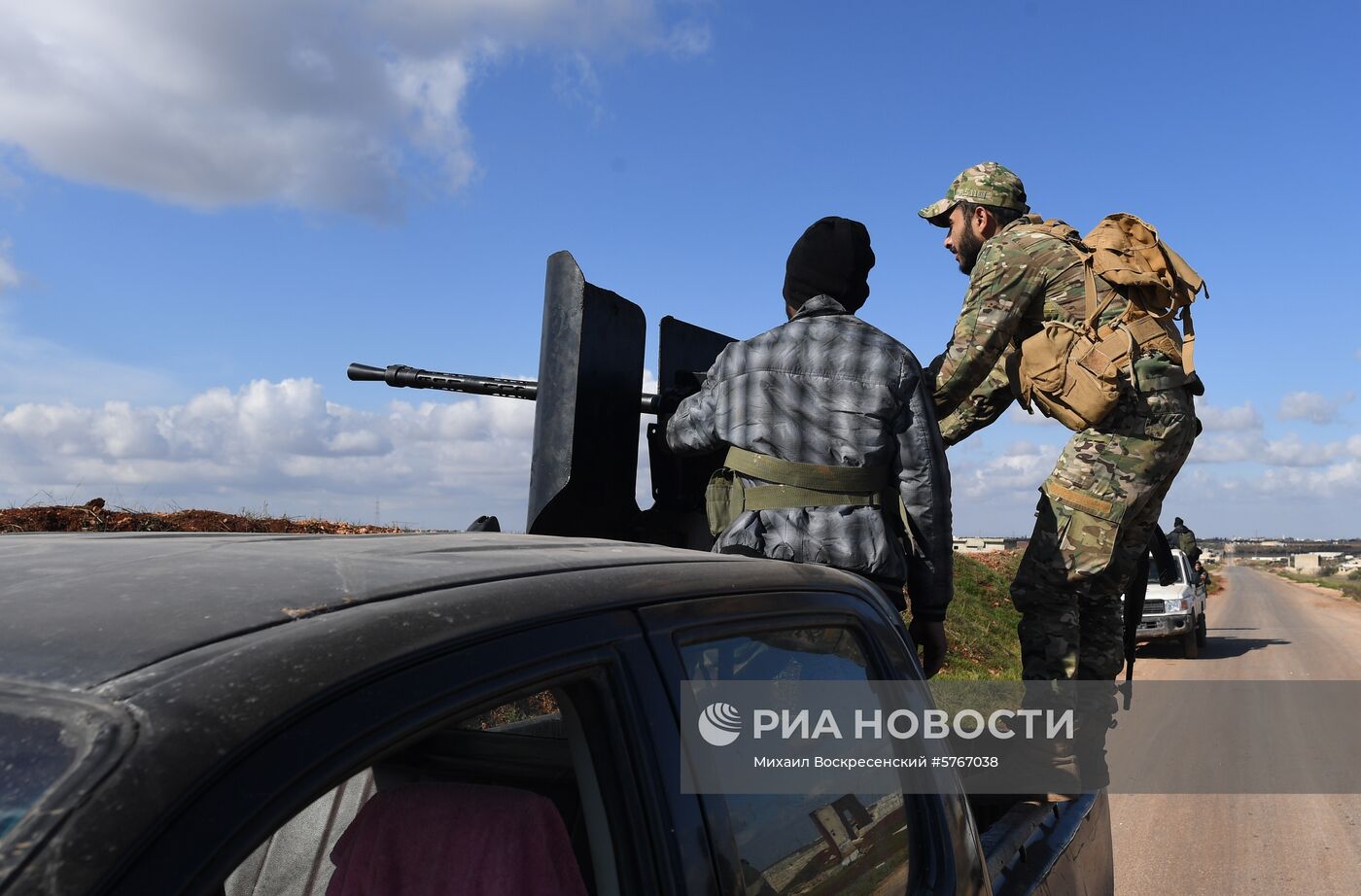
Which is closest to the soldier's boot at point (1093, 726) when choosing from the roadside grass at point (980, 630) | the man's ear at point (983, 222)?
the man's ear at point (983, 222)

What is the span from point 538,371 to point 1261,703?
837 centimetres

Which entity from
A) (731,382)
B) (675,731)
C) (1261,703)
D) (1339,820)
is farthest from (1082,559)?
(1261,703)

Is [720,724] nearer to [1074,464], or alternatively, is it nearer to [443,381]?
[1074,464]

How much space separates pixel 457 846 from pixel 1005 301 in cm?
341

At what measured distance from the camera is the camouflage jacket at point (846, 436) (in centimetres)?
344

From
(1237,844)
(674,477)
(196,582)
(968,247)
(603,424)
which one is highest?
(968,247)

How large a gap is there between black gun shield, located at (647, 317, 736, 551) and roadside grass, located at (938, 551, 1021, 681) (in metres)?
5.97

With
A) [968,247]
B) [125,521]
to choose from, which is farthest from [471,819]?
[125,521]

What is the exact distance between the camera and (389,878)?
1.50 m

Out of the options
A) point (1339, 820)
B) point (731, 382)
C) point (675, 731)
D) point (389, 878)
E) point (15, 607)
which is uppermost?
point (731, 382)

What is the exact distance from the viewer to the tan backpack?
421 cm

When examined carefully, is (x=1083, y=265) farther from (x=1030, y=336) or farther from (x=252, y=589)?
(x=252, y=589)

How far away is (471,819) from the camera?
1.52 meters

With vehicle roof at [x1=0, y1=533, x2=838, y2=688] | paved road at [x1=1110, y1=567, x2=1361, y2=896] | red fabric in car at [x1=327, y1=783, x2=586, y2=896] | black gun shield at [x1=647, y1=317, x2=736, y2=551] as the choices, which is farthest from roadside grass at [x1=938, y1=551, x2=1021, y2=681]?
vehicle roof at [x1=0, y1=533, x2=838, y2=688]
